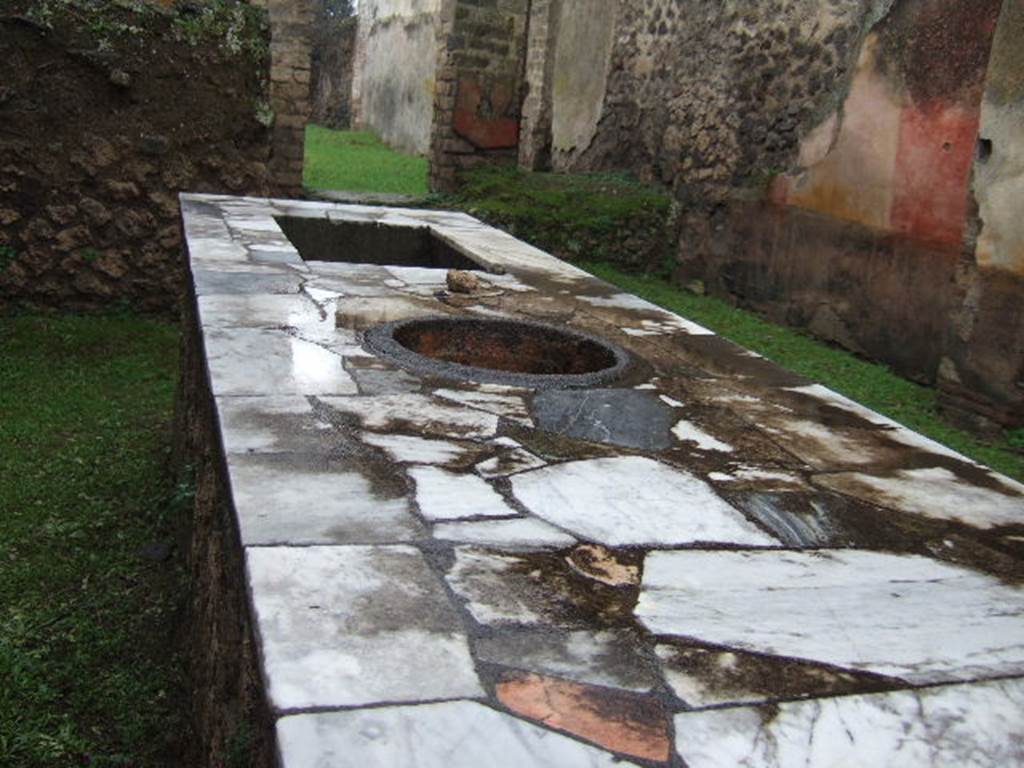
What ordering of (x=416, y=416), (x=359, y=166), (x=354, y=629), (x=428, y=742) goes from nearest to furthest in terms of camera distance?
(x=428, y=742) → (x=354, y=629) → (x=416, y=416) → (x=359, y=166)

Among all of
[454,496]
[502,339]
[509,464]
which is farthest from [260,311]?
[454,496]

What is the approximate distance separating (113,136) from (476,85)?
175 inches

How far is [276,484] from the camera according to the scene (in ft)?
5.78

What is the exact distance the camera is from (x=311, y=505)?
5.56ft

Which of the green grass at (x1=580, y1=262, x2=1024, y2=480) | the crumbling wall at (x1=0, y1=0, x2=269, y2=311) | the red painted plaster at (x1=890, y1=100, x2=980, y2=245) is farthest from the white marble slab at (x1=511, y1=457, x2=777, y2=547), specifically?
the crumbling wall at (x1=0, y1=0, x2=269, y2=311)

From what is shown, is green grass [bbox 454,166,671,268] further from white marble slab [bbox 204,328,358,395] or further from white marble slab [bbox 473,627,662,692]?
white marble slab [bbox 473,627,662,692]

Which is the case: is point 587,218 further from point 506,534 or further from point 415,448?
point 506,534

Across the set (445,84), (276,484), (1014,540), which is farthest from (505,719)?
(445,84)

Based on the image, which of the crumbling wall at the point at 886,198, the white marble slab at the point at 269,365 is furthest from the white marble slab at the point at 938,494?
the crumbling wall at the point at 886,198

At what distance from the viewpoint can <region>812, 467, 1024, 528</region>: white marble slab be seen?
1997 millimetres

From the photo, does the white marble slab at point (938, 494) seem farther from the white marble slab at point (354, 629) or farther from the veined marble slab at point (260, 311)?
the veined marble slab at point (260, 311)

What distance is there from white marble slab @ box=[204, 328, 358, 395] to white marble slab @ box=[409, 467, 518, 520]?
0.53m

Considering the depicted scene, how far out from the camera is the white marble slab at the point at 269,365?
2.31 metres

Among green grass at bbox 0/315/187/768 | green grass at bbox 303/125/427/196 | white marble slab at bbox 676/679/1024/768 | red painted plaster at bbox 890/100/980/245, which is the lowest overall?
green grass at bbox 0/315/187/768
